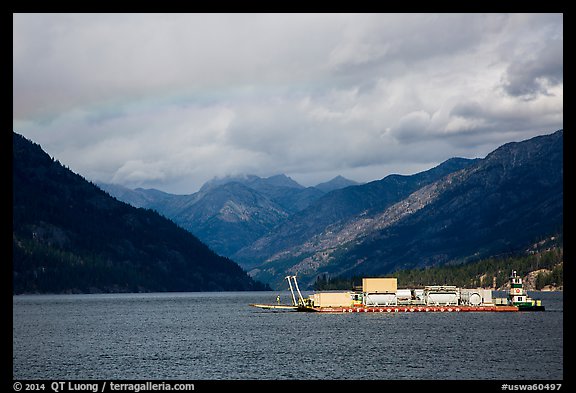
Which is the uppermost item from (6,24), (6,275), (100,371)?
(6,24)

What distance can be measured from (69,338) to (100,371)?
6880 cm

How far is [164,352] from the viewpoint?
150500 mm
